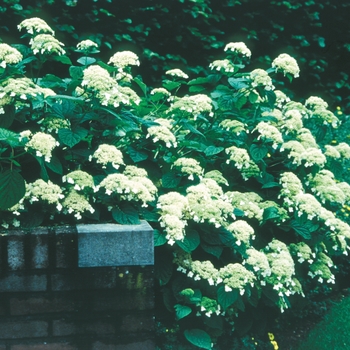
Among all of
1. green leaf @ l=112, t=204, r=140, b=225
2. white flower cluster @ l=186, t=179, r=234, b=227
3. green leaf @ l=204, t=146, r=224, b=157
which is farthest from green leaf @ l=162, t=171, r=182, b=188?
green leaf @ l=112, t=204, r=140, b=225

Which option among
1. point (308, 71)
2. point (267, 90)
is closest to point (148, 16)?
point (308, 71)

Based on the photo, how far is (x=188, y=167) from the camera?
2.79m

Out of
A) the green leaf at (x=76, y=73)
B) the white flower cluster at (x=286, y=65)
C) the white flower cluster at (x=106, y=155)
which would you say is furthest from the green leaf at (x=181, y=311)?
the white flower cluster at (x=286, y=65)

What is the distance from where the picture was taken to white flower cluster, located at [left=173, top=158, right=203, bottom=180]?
2787 mm

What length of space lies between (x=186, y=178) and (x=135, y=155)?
32 cm

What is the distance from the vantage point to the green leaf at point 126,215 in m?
2.45

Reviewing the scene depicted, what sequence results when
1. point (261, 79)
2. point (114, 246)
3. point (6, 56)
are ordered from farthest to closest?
point (261, 79)
point (6, 56)
point (114, 246)

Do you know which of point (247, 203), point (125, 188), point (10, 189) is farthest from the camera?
point (247, 203)

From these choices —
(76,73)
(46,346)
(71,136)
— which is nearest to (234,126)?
(76,73)

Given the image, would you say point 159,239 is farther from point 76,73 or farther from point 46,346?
point 76,73

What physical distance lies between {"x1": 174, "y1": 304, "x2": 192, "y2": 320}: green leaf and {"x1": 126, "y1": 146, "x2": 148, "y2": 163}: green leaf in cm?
76

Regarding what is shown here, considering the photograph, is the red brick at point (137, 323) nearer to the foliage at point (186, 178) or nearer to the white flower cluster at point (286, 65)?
the foliage at point (186, 178)

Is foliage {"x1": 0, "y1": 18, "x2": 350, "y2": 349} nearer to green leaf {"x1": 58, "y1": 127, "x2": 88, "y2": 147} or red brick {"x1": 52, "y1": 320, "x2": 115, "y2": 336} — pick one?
green leaf {"x1": 58, "y1": 127, "x2": 88, "y2": 147}

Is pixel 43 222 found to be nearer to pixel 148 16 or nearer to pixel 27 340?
pixel 27 340
